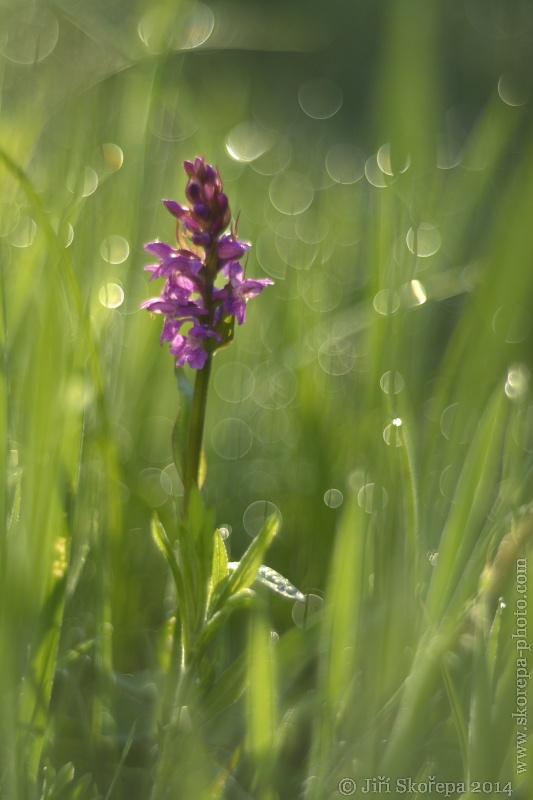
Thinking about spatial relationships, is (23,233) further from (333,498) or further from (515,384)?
(515,384)

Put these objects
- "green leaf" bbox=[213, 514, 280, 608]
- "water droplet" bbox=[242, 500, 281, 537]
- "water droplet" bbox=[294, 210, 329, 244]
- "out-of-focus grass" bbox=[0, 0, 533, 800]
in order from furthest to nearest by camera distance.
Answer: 1. "water droplet" bbox=[294, 210, 329, 244]
2. "water droplet" bbox=[242, 500, 281, 537]
3. "green leaf" bbox=[213, 514, 280, 608]
4. "out-of-focus grass" bbox=[0, 0, 533, 800]

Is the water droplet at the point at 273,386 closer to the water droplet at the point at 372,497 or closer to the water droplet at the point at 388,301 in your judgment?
the water droplet at the point at 388,301

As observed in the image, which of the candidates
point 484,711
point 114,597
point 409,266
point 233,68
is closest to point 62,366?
point 114,597

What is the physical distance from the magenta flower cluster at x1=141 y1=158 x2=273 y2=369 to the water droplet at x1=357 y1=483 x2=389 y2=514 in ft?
0.73

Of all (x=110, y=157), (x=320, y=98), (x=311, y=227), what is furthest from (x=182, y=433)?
(x=320, y=98)

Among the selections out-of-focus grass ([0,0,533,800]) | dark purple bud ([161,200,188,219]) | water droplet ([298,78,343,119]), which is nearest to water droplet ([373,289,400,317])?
out-of-focus grass ([0,0,533,800])

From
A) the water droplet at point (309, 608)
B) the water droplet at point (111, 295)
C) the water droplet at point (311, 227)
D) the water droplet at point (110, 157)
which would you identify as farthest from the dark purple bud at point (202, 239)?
the water droplet at point (311, 227)

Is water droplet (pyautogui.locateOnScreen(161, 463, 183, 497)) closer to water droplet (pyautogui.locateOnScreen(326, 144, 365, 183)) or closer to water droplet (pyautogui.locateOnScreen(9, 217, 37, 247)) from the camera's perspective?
water droplet (pyautogui.locateOnScreen(9, 217, 37, 247))

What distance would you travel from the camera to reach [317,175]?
281cm

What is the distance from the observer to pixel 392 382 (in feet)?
3.03

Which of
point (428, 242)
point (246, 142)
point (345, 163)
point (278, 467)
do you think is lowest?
point (278, 467)

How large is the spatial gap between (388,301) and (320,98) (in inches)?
147

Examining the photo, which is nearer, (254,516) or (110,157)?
(254,516)

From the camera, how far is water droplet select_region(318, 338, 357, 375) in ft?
5.62
